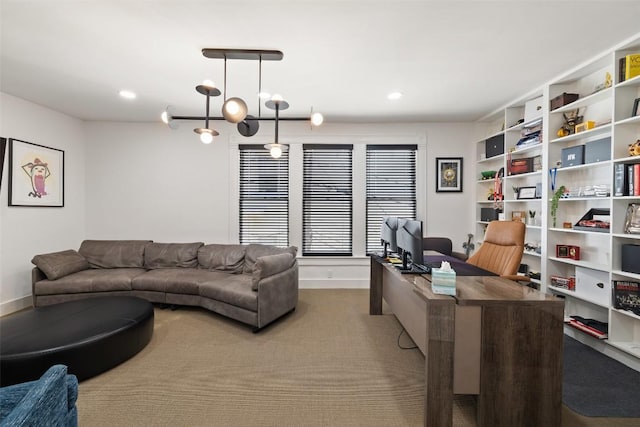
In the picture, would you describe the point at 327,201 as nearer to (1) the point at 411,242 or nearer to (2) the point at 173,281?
(1) the point at 411,242

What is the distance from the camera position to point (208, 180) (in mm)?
4418

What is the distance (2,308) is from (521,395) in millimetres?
5347

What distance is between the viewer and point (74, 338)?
2.05 m

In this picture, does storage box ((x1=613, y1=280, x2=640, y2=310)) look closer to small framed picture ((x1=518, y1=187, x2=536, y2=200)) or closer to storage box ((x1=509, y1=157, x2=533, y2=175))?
small framed picture ((x1=518, y1=187, x2=536, y2=200))

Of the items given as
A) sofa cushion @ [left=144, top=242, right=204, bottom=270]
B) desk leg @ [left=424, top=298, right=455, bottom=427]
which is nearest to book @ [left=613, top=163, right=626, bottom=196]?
desk leg @ [left=424, top=298, right=455, bottom=427]

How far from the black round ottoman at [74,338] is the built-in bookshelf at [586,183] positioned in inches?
168

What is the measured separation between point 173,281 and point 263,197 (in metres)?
1.79

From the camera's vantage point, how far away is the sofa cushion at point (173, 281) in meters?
3.36

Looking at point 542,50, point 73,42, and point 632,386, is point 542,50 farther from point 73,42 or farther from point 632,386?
point 73,42

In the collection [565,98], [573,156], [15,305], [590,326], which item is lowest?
[15,305]

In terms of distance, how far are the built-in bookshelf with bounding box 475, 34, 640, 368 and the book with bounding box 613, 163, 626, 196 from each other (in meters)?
0.01

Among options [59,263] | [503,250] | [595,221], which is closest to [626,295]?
[595,221]

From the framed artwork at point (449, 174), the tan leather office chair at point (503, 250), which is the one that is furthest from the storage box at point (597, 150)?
the framed artwork at point (449, 174)

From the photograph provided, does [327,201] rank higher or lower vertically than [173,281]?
higher
